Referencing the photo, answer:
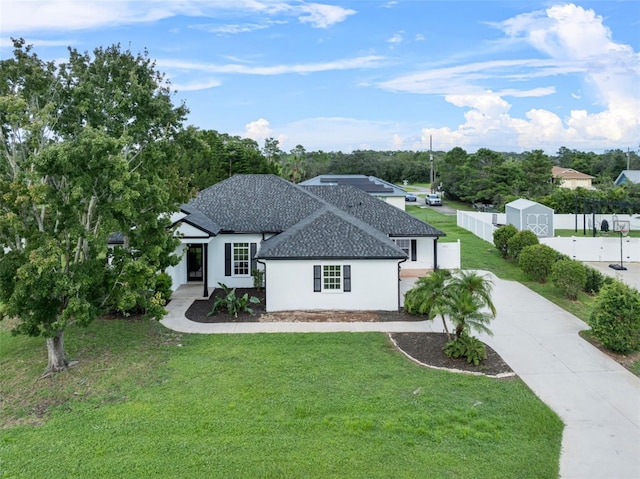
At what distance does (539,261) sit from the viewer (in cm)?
2023

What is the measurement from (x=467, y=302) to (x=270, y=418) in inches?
216

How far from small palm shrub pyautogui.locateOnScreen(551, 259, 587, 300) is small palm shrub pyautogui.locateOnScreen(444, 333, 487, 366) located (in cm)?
785

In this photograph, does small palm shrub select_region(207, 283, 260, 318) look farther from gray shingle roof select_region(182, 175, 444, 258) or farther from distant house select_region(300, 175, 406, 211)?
distant house select_region(300, 175, 406, 211)

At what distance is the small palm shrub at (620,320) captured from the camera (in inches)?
471

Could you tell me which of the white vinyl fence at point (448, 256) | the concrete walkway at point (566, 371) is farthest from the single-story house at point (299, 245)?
the concrete walkway at point (566, 371)

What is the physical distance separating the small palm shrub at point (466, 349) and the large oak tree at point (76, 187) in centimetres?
749

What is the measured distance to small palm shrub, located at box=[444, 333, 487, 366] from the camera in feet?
37.5

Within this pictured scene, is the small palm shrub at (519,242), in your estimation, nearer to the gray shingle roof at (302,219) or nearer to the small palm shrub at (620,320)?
the gray shingle roof at (302,219)

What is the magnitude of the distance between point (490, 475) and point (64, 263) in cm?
1007

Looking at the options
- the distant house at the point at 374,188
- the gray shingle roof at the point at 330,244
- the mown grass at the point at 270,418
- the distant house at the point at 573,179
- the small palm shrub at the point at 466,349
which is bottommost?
the mown grass at the point at 270,418

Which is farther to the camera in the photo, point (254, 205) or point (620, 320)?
point (254, 205)

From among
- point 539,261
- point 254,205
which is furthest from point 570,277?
point 254,205

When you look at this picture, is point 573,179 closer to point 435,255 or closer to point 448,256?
point 448,256

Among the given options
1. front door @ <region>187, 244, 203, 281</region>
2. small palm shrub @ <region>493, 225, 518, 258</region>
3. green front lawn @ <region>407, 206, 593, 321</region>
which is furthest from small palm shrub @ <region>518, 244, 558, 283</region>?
front door @ <region>187, 244, 203, 281</region>
